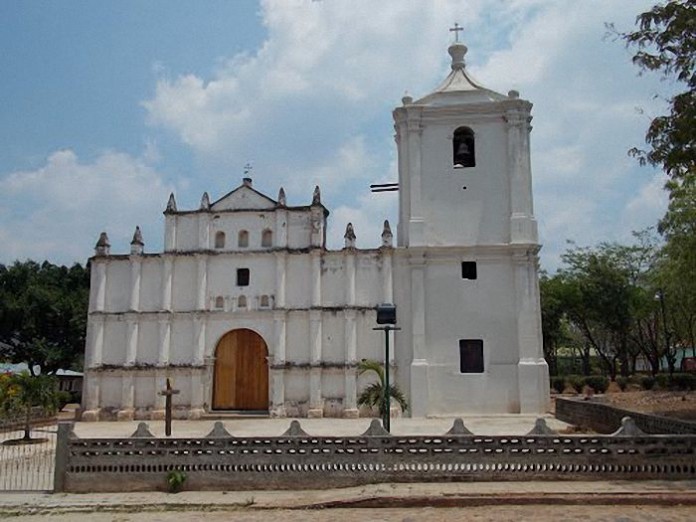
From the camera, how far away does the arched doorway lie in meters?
23.5

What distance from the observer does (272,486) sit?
988 centimetres

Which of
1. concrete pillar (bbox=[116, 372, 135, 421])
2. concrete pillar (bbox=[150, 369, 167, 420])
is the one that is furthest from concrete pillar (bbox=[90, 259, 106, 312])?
concrete pillar (bbox=[150, 369, 167, 420])

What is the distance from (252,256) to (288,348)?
3.57 m

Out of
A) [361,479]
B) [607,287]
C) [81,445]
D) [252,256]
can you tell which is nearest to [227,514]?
[361,479]

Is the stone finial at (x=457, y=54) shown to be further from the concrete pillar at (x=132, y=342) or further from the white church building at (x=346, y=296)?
the concrete pillar at (x=132, y=342)

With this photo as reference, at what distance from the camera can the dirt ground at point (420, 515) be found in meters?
8.12

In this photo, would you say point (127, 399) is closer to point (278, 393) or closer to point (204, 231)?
point (278, 393)

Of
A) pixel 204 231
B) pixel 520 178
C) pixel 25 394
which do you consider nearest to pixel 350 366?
pixel 204 231

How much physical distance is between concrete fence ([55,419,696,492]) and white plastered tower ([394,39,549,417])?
11.7 metres

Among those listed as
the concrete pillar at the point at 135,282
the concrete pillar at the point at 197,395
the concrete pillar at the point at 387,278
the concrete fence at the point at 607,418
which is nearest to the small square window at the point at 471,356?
the concrete fence at the point at 607,418

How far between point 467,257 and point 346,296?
4.34 m

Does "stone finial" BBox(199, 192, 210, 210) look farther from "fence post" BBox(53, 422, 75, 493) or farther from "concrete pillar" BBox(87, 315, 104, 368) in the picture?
"fence post" BBox(53, 422, 75, 493)

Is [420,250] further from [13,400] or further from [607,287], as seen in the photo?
[607,287]

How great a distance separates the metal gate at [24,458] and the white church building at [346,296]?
3899mm
